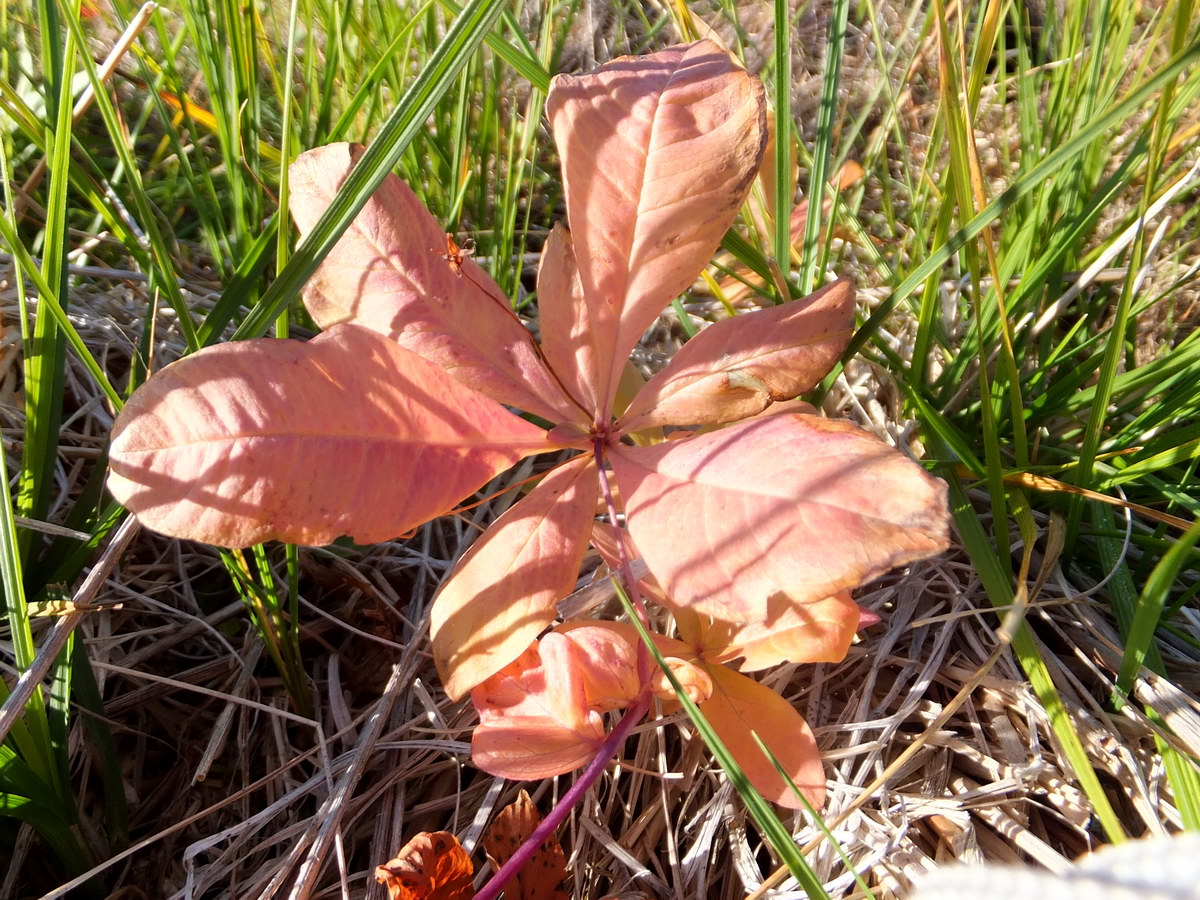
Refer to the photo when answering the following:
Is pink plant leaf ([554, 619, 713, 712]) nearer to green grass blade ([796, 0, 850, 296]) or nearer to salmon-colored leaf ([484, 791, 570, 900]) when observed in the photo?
salmon-colored leaf ([484, 791, 570, 900])

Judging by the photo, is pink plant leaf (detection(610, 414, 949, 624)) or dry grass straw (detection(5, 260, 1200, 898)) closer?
pink plant leaf (detection(610, 414, 949, 624))

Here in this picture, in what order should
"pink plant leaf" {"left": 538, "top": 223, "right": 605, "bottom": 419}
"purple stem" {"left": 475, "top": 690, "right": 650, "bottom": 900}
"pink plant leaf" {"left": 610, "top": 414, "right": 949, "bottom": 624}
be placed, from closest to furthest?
"pink plant leaf" {"left": 610, "top": 414, "right": 949, "bottom": 624}
"purple stem" {"left": 475, "top": 690, "right": 650, "bottom": 900}
"pink plant leaf" {"left": 538, "top": 223, "right": 605, "bottom": 419}

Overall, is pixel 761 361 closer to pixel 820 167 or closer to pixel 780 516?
pixel 780 516

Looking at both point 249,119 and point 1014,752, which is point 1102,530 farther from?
point 249,119

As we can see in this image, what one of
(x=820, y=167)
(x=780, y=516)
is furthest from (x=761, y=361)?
(x=820, y=167)

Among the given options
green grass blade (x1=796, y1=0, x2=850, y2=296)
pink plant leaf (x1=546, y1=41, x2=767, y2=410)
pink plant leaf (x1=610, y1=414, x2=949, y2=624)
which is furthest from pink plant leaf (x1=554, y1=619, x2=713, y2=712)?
green grass blade (x1=796, y1=0, x2=850, y2=296)

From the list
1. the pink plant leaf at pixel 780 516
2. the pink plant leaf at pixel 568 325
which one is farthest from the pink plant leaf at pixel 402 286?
the pink plant leaf at pixel 780 516

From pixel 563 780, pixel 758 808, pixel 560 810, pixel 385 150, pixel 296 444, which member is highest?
pixel 385 150
